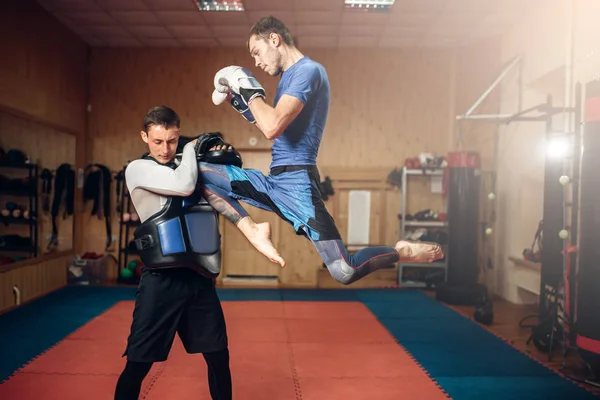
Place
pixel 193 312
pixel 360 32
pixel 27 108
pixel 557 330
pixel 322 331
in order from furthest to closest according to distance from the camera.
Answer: pixel 360 32, pixel 27 108, pixel 322 331, pixel 557 330, pixel 193 312

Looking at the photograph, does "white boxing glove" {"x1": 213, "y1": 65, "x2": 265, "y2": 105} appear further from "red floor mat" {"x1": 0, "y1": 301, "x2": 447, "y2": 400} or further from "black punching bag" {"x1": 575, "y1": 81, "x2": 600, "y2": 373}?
"black punching bag" {"x1": 575, "y1": 81, "x2": 600, "y2": 373}

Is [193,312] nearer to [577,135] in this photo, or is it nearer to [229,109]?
[577,135]

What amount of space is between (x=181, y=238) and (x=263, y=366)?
1.94 m

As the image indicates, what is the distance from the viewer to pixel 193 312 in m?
2.13

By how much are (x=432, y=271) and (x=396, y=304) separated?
1436 mm

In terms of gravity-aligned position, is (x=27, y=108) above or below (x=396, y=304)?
above

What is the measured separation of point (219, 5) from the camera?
226 inches

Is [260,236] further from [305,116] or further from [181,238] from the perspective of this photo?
[305,116]

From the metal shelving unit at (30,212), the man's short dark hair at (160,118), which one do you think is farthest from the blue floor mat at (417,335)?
the man's short dark hair at (160,118)

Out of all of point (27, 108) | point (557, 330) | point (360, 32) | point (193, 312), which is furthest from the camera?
point (360, 32)

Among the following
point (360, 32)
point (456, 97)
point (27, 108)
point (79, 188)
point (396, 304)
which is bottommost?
point (396, 304)

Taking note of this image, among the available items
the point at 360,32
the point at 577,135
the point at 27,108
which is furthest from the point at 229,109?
the point at 577,135

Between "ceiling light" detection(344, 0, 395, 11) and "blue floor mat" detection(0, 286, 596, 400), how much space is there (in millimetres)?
3671

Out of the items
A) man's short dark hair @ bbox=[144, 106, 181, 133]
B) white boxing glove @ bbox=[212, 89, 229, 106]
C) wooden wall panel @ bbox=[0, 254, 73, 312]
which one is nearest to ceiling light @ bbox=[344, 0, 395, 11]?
white boxing glove @ bbox=[212, 89, 229, 106]
